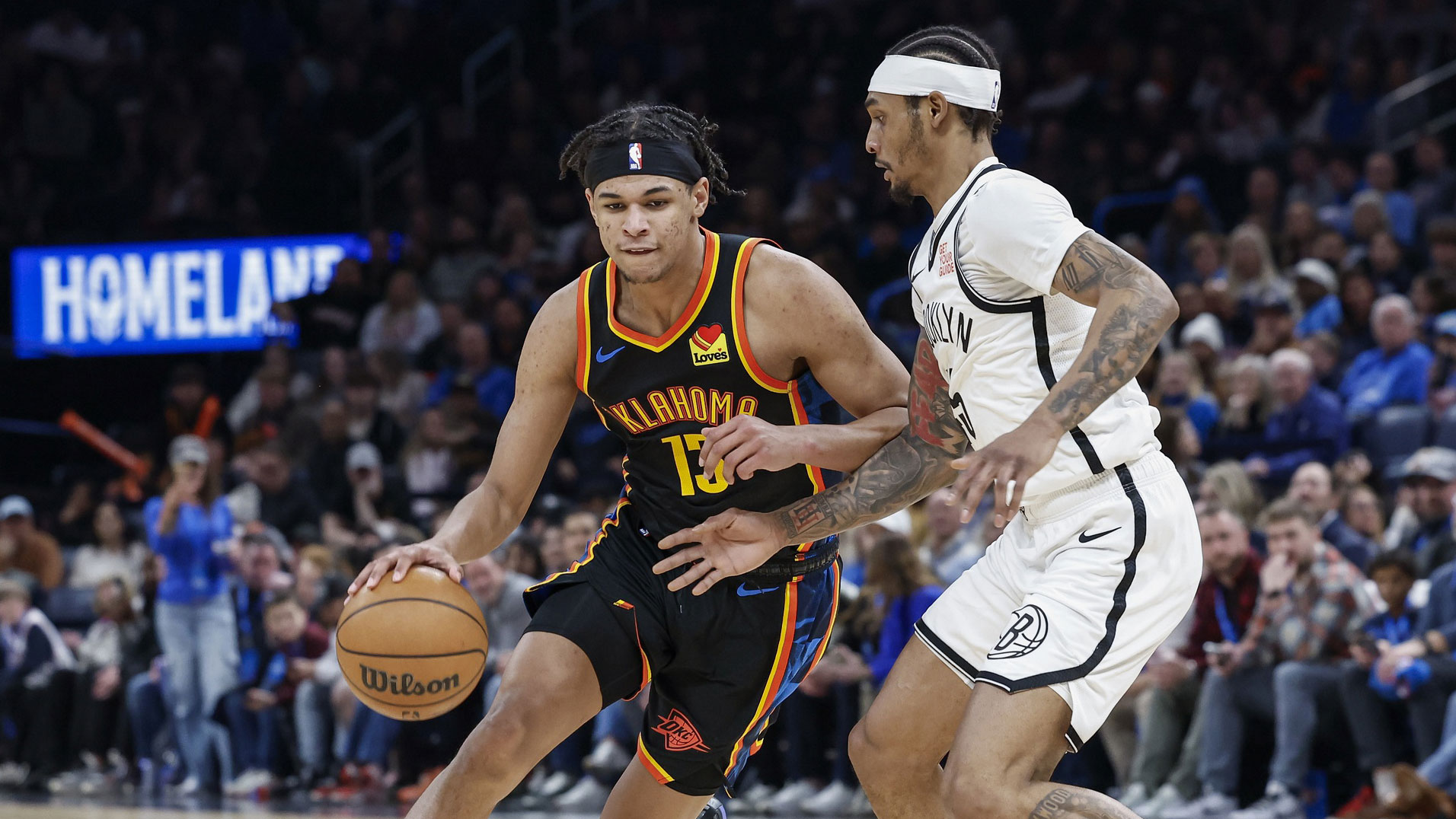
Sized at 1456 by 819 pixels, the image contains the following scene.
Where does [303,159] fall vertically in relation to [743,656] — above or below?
above

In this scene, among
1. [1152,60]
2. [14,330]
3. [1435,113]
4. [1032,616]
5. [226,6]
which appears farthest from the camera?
[226,6]

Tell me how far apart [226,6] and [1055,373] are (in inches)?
622

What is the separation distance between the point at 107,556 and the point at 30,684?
1442 mm

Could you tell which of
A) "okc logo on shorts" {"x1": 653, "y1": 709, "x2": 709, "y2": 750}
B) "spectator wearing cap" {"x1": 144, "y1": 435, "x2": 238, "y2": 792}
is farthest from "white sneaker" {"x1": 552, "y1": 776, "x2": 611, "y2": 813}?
"okc logo on shorts" {"x1": 653, "y1": 709, "x2": 709, "y2": 750}

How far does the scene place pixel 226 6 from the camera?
1786cm

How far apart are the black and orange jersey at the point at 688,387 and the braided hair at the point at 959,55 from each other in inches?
29.0

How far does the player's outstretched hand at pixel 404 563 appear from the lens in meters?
4.12

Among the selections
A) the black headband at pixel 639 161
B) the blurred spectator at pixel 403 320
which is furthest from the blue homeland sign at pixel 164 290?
the black headband at pixel 639 161

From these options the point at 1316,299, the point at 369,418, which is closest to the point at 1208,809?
the point at 1316,299

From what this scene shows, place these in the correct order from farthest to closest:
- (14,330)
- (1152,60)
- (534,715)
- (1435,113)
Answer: (14,330), (1152,60), (1435,113), (534,715)

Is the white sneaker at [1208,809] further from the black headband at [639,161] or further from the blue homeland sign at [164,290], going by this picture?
the blue homeland sign at [164,290]

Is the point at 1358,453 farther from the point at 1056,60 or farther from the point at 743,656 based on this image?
the point at 1056,60

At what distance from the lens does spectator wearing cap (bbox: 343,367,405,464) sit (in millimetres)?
12445

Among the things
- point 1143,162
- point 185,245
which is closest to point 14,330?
point 185,245
